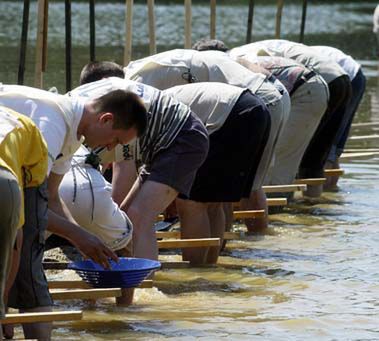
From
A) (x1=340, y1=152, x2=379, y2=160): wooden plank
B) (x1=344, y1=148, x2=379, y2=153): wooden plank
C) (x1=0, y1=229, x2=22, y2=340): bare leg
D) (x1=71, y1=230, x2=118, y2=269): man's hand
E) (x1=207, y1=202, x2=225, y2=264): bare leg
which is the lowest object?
(x1=344, y1=148, x2=379, y2=153): wooden plank

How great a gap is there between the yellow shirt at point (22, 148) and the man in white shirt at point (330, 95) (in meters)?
6.06

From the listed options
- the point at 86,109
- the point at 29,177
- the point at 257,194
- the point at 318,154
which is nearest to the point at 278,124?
the point at 257,194

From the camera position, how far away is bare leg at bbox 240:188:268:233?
1027 centimetres

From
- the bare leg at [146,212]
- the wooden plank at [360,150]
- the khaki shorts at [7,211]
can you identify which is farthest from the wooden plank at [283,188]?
the khaki shorts at [7,211]

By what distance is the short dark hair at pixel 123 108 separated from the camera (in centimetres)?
655

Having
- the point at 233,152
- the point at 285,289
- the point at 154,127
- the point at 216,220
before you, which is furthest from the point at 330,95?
the point at 154,127

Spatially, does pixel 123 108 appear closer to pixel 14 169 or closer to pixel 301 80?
pixel 14 169

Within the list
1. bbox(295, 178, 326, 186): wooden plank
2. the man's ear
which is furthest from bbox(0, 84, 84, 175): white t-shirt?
bbox(295, 178, 326, 186): wooden plank

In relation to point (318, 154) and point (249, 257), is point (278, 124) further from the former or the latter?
point (318, 154)

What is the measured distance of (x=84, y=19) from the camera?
3469 centimetres

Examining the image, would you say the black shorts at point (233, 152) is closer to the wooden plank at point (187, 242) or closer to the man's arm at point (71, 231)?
the wooden plank at point (187, 242)

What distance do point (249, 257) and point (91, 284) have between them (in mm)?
2358

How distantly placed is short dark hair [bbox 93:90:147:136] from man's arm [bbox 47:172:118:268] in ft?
1.27

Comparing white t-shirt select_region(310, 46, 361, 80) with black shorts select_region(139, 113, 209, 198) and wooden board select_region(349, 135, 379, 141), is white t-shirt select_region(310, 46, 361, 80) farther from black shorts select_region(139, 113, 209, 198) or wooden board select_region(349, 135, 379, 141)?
black shorts select_region(139, 113, 209, 198)
